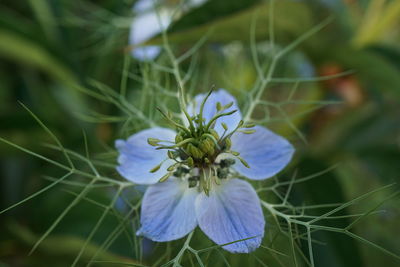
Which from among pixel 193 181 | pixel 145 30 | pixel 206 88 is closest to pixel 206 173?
pixel 193 181

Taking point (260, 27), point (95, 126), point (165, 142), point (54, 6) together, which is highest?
point (54, 6)

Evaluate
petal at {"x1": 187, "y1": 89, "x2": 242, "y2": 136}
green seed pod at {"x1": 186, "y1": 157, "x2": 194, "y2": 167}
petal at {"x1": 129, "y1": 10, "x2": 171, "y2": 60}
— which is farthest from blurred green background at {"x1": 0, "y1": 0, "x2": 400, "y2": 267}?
green seed pod at {"x1": 186, "y1": 157, "x2": 194, "y2": 167}

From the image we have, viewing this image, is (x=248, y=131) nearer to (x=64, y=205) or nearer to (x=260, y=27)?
(x=260, y=27)

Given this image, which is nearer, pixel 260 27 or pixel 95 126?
pixel 260 27

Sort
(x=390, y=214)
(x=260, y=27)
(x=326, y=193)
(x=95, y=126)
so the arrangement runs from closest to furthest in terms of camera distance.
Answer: (x=326, y=193), (x=260, y=27), (x=390, y=214), (x=95, y=126)

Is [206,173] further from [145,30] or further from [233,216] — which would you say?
[145,30]

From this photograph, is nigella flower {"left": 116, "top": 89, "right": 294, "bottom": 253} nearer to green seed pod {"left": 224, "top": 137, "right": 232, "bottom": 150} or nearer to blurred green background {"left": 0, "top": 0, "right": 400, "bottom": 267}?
green seed pod {"left": 224, "top": 137, "right": 232, "bottom": 150}

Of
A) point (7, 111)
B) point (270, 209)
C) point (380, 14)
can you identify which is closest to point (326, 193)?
point (270, 209)
